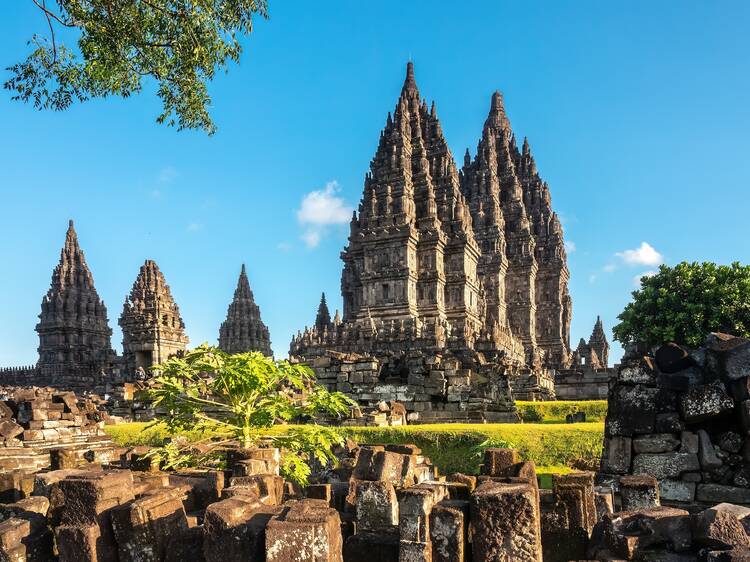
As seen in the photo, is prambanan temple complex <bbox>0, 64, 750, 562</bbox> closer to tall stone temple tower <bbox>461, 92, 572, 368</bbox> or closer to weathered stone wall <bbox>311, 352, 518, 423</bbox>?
weathered stone wall <bbox>311, 352, 518, 423</bbox>

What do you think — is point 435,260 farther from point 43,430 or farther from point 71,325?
point 71,325

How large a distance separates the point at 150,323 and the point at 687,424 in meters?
37.9

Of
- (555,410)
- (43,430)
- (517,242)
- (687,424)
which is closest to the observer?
(687,424)

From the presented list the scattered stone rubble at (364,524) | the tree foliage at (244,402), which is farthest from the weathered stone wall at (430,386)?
the scattered stone rubble at (364,524)

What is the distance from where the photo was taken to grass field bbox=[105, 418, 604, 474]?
30.0 feet

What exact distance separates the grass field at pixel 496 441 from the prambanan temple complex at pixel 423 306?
2508mm

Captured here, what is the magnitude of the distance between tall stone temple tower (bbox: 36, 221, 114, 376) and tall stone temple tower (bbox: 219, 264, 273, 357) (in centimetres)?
1130

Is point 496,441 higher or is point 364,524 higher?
point 364,524

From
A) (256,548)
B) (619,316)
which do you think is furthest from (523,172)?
(256,548)

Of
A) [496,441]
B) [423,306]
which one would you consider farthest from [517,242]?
[496,441]

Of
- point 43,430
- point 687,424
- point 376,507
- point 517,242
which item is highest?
point 517,242

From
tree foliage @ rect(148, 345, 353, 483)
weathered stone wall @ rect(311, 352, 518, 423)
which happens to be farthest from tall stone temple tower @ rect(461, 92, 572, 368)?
tree foliage @ rect(148, 345, 353, 483)

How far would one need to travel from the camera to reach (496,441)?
9484 mm

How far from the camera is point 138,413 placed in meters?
18.0
